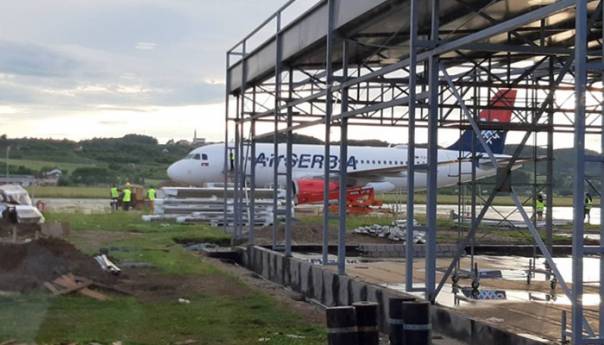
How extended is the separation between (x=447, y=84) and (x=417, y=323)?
8.25m

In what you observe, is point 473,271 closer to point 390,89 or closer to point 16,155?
point 390,89

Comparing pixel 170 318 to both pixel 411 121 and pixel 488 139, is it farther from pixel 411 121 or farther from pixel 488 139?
pixel 488 139

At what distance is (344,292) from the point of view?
1617 cm

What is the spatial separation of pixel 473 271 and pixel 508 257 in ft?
33.2

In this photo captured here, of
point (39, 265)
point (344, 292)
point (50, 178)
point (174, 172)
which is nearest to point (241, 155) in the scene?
point (39, 265)

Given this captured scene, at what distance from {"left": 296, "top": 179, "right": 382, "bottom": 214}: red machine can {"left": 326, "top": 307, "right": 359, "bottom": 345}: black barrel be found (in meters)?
33.2

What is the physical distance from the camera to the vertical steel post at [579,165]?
8836mm

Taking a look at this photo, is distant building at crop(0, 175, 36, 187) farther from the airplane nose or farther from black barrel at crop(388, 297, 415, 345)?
black barrel at crop(388, 297, 415, 345)

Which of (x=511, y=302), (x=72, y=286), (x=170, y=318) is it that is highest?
(x=511, y=302)

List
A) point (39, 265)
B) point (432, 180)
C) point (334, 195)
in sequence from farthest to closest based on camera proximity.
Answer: point (334, 195), point (39, 265), point (432, 180)

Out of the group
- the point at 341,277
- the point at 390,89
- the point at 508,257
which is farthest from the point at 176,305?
the point at 508,257

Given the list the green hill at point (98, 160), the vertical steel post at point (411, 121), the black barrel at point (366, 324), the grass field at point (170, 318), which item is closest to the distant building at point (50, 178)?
the green hill at point (98, 160)

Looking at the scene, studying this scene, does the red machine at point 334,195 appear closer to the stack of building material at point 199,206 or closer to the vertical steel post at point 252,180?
the stack of building material at point 199,206

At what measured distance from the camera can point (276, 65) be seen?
879 inches
